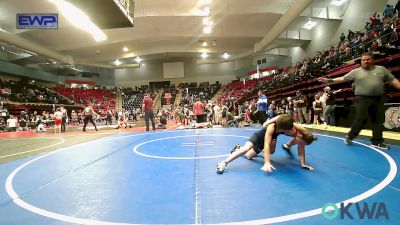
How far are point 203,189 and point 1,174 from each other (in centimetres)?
333

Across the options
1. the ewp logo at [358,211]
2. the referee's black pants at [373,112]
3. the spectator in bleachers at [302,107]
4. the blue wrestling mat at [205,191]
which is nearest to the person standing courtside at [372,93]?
the referee's black pants at [373,112]

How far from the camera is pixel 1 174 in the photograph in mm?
4062

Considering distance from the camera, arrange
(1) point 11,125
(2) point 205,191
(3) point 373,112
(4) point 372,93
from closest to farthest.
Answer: (2) point 205,191 < (4) point 372,93 < (3) point 373,112 < (1) point 11,125

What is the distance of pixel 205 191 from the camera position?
9.23ft

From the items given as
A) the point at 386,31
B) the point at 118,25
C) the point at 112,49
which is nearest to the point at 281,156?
the point at 118,25

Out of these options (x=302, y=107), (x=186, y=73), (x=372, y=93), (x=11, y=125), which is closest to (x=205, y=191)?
(x=372, y=93)

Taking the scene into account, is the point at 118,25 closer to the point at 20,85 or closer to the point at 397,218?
the point at 397,218

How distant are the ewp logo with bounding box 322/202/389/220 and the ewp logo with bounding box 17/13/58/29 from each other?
36.9 ft

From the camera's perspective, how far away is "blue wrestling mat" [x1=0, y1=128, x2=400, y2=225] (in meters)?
2.16

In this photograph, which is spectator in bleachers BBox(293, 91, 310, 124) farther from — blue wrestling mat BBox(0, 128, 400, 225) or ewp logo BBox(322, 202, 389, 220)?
ewp logo BBox(322, 202, 389, 220)

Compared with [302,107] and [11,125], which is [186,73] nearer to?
[11,125]

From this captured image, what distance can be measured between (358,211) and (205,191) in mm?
1404

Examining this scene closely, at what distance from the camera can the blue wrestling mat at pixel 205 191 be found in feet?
7.10

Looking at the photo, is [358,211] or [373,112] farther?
[373,112]
